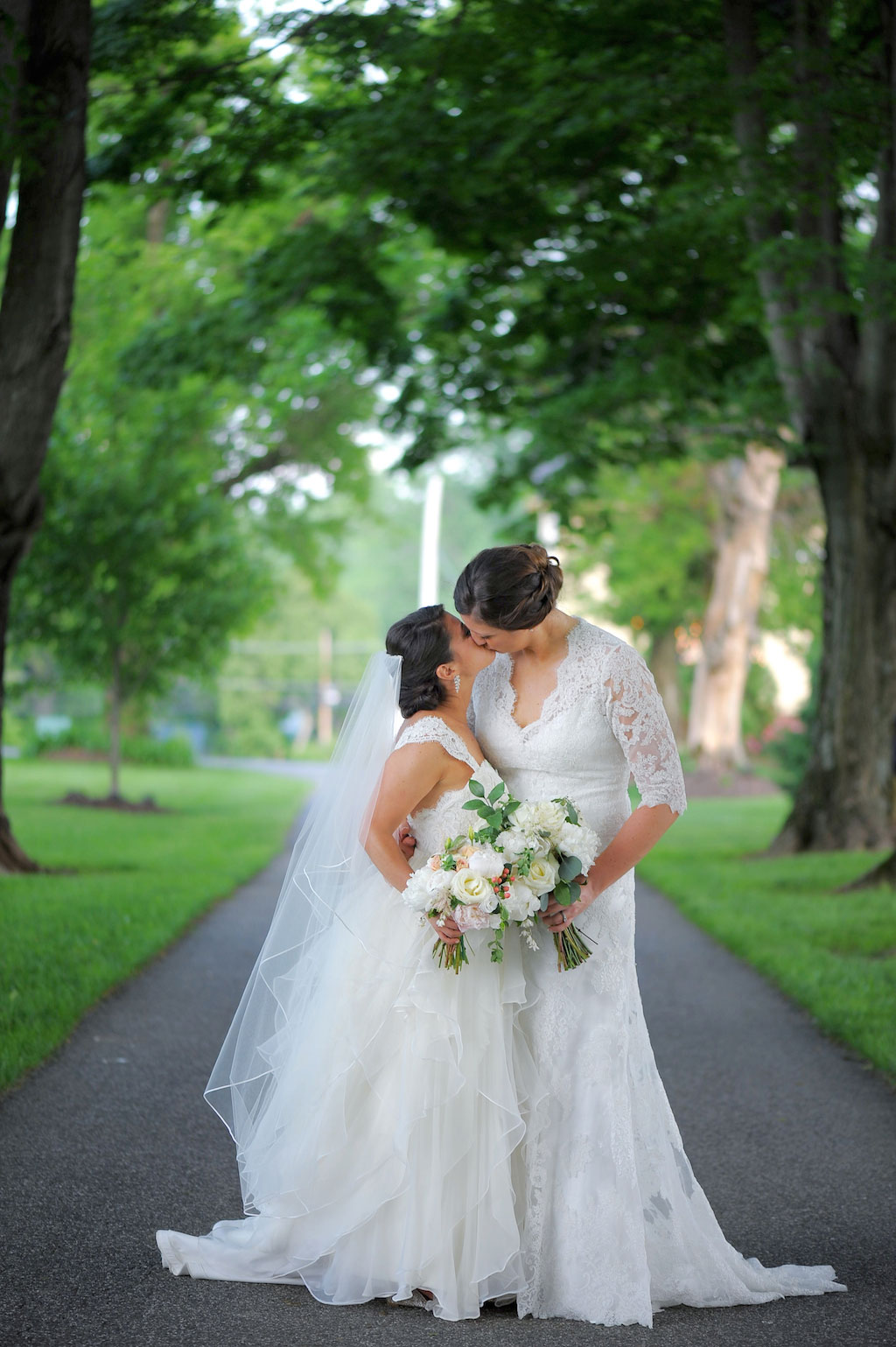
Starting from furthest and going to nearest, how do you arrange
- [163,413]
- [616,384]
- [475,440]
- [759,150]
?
[163,413]
[475,440]
[616,384]
[759,150]

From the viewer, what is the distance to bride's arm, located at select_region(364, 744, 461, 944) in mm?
4086

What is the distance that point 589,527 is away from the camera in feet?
64.3

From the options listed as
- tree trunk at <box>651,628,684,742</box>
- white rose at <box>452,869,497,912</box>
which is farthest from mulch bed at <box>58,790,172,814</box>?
tree trunk at <box>651,628,684,742</box>

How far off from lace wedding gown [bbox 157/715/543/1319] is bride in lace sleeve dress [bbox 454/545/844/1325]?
0.12 meters

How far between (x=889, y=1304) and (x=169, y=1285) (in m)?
2.15

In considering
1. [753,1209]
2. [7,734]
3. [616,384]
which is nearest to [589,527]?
[616,384]

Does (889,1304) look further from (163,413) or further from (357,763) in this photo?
(163,413)

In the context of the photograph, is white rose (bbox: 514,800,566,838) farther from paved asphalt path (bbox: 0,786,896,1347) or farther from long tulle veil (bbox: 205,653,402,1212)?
paved asphalt path (bbox: 0,786,896,1347)

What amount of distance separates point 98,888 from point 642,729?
28.6ft

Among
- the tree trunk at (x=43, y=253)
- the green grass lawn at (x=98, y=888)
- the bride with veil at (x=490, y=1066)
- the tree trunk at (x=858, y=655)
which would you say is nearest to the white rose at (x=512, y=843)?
the bride with veil at (x=490, y=1066)

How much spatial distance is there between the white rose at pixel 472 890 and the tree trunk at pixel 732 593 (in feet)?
87.1

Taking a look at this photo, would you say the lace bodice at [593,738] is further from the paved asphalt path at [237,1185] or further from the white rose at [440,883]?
the paved asphalt path at [237,1185]

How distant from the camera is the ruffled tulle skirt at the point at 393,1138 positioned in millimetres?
3957

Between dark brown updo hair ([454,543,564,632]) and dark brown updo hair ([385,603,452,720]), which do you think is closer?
dark brown updo hair ([454,543,564,632])
